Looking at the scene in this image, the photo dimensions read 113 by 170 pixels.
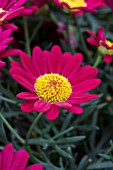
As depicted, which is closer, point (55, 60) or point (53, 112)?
point (53, 112)

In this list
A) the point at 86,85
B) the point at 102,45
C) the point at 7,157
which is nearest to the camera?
the point at 7,157

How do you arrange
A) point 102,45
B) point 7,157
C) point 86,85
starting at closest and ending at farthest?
1. point 7,157
2. point 86,85
3. point 102,45

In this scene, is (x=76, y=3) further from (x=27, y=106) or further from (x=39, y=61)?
(x=27, y=106)

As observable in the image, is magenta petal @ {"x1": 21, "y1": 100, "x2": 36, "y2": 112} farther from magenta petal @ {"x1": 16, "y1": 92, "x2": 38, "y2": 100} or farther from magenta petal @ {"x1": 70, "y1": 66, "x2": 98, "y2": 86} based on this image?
magenta petal @ {"x1": 70, "y1": 66, "x2": 98, "y2": 86}

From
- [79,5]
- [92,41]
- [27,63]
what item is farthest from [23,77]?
[79,5]

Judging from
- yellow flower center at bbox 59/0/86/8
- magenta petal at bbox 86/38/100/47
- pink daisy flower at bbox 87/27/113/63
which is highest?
yellow flower center at bbox 59/0/86/8

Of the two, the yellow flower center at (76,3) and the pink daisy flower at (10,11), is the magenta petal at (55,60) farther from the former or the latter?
the yellow flower center at (76,3)

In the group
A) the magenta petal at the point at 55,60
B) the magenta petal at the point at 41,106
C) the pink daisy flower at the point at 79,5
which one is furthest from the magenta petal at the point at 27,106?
the pink daisy flower at the point at 79,5

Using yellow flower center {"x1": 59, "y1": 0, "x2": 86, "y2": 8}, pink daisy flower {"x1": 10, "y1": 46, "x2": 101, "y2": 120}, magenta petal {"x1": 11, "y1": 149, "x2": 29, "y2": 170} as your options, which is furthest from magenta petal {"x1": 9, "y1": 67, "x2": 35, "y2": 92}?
yellow flower center {"x1": 59, "y1": 0, "x2": 86, "y2": 8}
